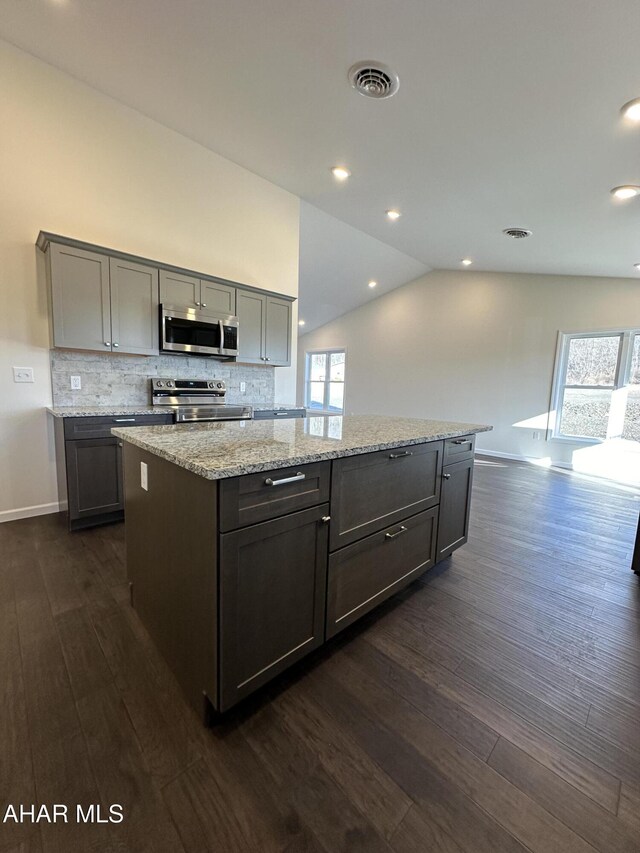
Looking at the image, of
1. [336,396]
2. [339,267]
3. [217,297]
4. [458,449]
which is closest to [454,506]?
[458,449]

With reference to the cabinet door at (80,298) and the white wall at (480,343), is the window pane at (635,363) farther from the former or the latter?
the cabinet door at (80,298)

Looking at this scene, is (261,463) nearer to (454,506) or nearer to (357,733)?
(357,733)

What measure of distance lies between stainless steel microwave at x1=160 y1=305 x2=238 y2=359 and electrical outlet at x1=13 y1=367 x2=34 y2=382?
989mm

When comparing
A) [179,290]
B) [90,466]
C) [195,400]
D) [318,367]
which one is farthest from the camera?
[318,367]

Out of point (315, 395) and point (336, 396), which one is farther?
point (315, 395)

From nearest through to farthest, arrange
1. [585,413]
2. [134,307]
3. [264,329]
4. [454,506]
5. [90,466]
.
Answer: [454,506]
[90,466]
[134,307]
[264,329]
[585,413]

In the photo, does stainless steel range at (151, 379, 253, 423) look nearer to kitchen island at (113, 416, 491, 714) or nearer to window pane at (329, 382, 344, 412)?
kitchen island at (113, 416, 491, 714)

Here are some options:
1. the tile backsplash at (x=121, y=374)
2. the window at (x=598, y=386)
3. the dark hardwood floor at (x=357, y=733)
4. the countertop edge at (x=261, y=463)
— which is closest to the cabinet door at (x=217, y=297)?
the tile backsplash at (x=121, y=374)

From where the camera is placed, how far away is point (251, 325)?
394cm

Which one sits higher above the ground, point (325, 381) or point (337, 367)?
point (337, 367)

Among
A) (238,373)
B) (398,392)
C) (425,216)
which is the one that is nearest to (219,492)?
(238,373)

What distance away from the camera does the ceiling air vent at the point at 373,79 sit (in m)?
2.23

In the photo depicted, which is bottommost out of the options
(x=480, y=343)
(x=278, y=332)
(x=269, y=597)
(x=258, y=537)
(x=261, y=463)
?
(x=269, y=597)

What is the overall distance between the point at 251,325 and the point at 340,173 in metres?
1.69
